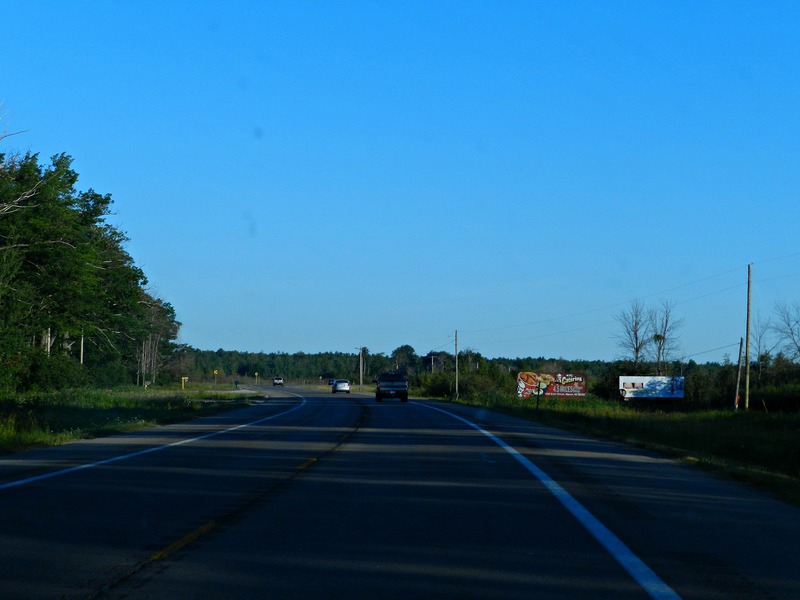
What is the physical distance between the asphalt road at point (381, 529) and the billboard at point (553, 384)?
60.7 m

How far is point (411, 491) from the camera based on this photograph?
12.8 m

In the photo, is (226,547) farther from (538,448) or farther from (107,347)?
(107,347)

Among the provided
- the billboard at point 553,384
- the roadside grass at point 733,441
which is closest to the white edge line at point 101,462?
the roadside grass at point 733,441

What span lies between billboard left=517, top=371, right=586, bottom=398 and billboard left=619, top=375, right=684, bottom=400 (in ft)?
12.4

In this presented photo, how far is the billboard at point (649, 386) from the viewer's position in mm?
80625

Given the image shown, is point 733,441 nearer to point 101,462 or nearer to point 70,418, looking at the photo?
point 70,418

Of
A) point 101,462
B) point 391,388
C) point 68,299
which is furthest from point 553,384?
point 101,462

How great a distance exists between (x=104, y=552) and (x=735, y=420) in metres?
49.3

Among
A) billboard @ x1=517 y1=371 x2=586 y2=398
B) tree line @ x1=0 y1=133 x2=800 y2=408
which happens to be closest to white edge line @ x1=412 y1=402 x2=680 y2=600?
tree line @ x1=0 y1=133 x2=800 y2=408

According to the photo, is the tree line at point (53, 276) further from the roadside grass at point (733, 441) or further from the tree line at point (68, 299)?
the roadside grass at point (733, 441)

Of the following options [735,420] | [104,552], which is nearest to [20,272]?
[735,420]

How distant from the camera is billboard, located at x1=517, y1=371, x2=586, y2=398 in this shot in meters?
78.2

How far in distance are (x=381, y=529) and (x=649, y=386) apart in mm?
75158

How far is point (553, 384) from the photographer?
3142 inches
